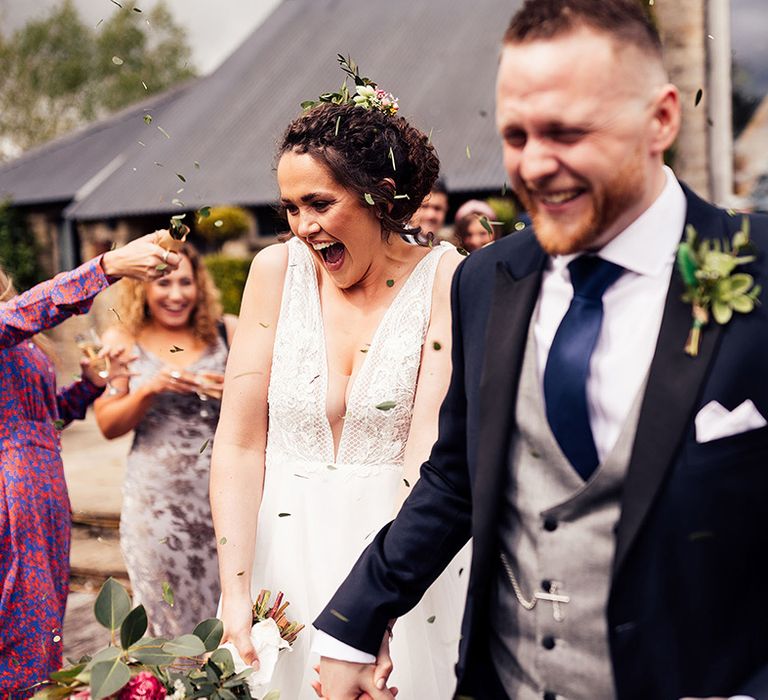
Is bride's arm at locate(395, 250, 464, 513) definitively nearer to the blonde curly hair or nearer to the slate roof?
the blonde curly hair

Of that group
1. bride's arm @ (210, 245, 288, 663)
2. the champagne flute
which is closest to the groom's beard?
bride's arm @ (210, 245, 288, 663)

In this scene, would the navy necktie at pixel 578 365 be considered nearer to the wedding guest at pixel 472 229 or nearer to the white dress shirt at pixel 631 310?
the white dress shirt at pixel 631 310

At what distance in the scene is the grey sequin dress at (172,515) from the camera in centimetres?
414

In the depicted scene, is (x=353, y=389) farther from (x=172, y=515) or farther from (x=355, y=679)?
(x=172, y=515)

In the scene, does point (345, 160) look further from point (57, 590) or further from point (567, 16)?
point (57, 590)

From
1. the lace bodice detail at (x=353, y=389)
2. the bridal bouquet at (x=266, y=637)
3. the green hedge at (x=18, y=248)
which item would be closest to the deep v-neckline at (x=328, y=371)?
the lace bodice detail at (x=353, y=389)

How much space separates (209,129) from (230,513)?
67.3 ft

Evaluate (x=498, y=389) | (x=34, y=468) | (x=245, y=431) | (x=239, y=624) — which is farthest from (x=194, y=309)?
(x=498, y=389)

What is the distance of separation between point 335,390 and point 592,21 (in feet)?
4.62

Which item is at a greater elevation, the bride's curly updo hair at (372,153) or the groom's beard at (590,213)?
the bride's curly updo hair at (372,153)

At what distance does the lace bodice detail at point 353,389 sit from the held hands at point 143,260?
0.46 meters

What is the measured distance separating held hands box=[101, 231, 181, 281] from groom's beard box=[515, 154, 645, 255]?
160 centimetres

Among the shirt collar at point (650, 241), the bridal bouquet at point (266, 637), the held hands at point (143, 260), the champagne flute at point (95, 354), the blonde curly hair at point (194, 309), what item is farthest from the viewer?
the blonde curly hair at point (194, 309)

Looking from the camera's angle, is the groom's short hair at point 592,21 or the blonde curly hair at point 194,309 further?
the blonde curly hair at point 194,309
